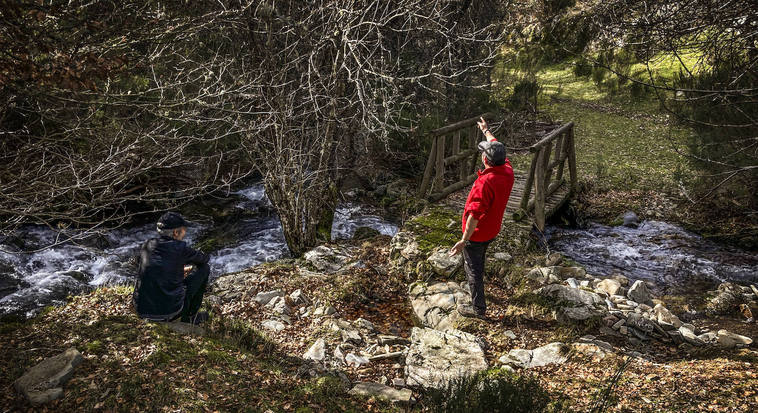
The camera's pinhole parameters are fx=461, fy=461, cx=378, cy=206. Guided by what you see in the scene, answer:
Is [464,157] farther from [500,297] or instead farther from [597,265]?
[500,297]

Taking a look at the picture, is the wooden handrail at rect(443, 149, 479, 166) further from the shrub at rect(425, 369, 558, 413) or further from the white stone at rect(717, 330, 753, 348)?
the shrub at rect(425, 369, 558, 413)

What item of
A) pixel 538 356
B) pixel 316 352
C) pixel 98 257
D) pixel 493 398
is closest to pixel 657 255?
pixel 538 356

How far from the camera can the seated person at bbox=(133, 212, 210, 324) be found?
416 cm

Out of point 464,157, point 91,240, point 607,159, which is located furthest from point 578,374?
point 607,159

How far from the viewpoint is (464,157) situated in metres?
9.48

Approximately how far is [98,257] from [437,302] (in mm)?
6350

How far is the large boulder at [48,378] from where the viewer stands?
3.22 meters

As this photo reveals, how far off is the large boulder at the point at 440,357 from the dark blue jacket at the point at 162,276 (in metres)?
2.26

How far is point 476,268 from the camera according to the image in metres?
4.92

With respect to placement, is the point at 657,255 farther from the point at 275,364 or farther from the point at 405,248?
the point at 275,364

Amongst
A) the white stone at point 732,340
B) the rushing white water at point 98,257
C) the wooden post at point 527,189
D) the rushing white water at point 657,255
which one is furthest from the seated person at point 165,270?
the rushing white water at point 657,255

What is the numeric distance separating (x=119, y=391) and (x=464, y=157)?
24.6ft

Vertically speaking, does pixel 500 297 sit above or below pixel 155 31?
below

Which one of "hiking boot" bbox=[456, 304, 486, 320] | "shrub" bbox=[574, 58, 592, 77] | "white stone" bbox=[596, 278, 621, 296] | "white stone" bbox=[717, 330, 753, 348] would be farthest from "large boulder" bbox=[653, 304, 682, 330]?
"shrub" bbox=[574, 58, 592, 77]
